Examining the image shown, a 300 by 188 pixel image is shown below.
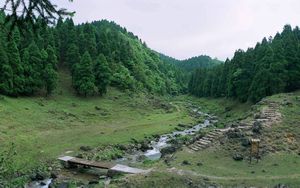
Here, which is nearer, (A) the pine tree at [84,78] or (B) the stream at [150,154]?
(B) the stream at [150,154]

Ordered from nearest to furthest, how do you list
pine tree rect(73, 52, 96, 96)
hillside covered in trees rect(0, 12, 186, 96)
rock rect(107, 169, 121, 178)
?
1. rock rect(107, 169, 121, 178)
2. hillside covered in trees rect(0, 12, 186, 96)
3. pine tree rect(73, 52, 96, 96)

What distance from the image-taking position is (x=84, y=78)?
9800 cm

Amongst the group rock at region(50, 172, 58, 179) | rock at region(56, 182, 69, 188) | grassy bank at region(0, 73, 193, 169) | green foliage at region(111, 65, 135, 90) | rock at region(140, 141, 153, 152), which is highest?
green foliage at region(111, 65, 135, 90)

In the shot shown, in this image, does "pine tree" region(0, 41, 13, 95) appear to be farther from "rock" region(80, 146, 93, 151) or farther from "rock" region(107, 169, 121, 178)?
"rock" region(107, 169, 121, 178)

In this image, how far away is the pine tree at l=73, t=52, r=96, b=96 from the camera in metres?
96.0

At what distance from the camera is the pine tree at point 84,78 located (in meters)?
96.0

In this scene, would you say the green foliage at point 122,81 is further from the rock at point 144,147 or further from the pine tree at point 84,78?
the rock at point 144,147

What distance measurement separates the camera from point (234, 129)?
48.0 metres

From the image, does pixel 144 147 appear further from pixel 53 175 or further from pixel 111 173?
pixel 53 175

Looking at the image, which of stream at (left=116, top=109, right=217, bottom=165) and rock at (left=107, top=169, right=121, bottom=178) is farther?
stream at (left=116, top=109, right=217, bottom=165)

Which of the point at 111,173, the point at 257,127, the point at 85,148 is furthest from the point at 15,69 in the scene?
the point at 257,127

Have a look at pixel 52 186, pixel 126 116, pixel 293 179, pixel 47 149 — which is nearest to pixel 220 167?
pixel 293 179

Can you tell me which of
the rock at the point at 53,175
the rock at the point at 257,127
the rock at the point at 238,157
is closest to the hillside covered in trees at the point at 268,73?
the rock at the point at 257,127

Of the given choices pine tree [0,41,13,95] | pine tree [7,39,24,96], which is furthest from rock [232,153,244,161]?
pine tree [7,39,24,96]
